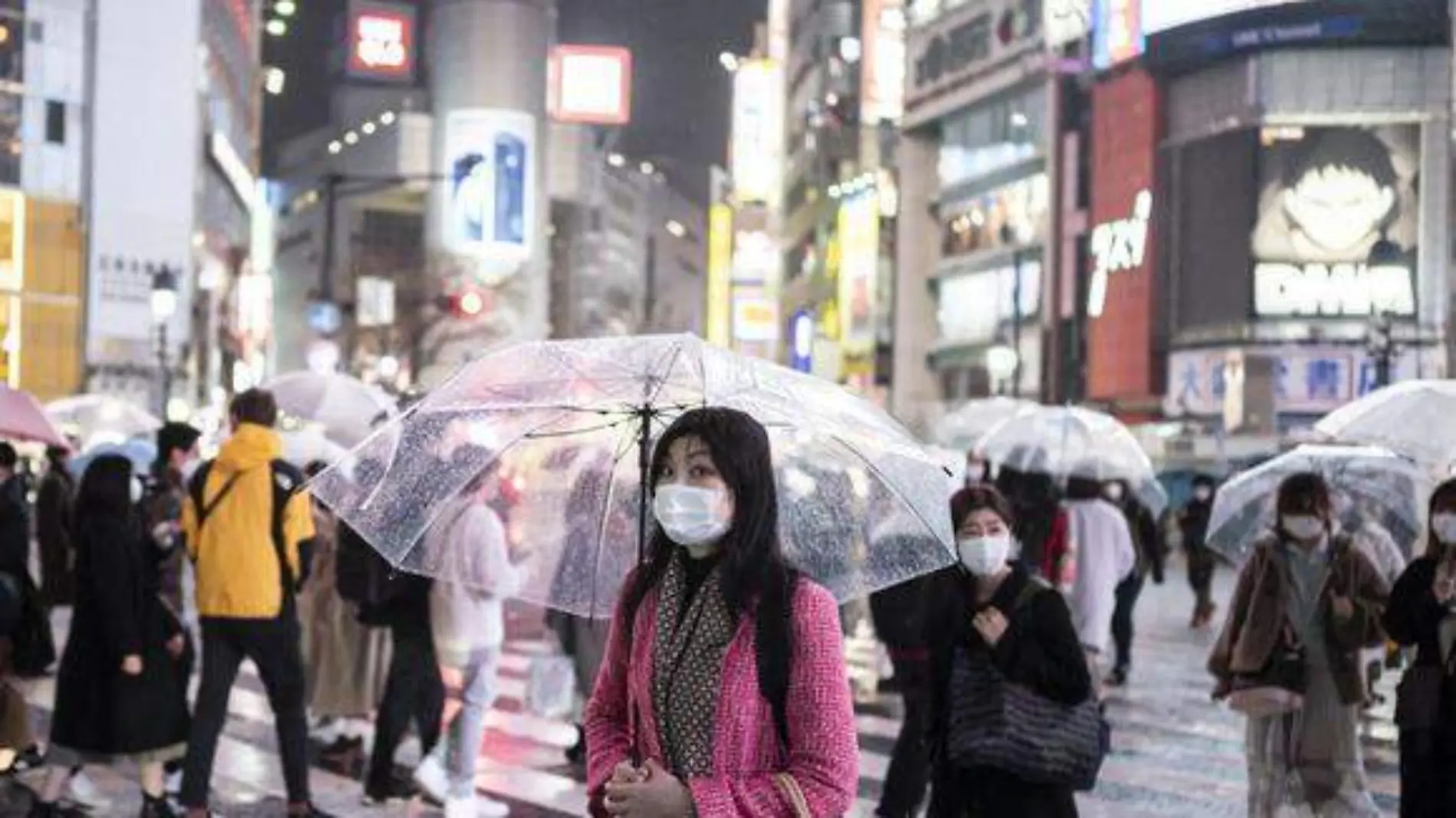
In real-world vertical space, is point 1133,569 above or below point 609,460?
below

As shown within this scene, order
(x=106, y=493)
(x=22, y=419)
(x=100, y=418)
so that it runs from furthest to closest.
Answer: (x=100, y=418) → (x=22, y=419) → (x=106, y=493)

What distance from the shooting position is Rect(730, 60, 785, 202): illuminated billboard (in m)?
91.6

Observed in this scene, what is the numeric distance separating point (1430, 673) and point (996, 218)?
53081mm

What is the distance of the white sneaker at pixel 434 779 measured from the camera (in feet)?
28.9

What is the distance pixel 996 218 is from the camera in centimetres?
5900

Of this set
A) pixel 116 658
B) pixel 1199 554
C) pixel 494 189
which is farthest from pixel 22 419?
pixel 494 189

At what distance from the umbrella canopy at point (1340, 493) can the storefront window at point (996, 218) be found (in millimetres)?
43394

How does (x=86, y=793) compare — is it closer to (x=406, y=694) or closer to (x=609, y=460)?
(x=406, y=694)

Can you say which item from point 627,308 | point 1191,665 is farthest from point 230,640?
point 627,308

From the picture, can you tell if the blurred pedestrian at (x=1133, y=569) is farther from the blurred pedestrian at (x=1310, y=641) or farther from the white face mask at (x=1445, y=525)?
the white face mask at (x=1445, y=525)

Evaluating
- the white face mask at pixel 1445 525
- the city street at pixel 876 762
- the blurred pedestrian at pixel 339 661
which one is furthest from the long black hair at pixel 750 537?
the blurred pedestrian at pixel 339 661

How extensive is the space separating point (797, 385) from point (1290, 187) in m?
43.3

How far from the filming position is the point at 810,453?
486 centimetres

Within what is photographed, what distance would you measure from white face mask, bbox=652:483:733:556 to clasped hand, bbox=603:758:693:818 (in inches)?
16.1
